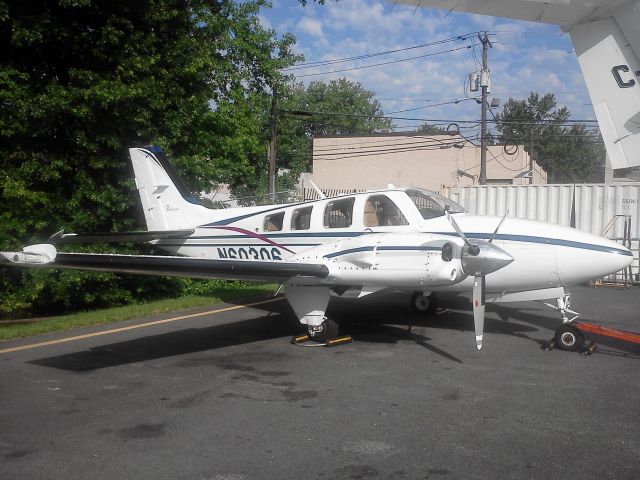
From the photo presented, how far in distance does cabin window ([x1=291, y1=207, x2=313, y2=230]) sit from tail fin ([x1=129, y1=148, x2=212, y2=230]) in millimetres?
3092

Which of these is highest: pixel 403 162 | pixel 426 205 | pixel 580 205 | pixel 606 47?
pixel 403 162

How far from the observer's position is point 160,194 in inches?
509

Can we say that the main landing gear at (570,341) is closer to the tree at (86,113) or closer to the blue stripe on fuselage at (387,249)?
the blue stripe on fuselage at (387,249)

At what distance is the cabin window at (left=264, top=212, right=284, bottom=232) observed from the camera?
10.8 metres

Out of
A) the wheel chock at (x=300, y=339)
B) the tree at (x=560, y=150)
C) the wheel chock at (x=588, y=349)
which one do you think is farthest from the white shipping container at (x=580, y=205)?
the tree at (x=560, y=150)

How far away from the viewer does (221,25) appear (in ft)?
54.1

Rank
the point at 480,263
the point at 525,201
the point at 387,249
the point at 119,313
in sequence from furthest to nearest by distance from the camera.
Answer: the point at 525,201, the point at 119,313, the point at 387,249, the point at 480,263

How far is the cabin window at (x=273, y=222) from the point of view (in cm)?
1079

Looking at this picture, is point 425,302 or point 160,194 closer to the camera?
point 425,302

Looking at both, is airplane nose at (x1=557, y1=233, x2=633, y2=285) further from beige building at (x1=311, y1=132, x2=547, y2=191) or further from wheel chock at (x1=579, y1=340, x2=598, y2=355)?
beige building at (x1=311, y1=132, x2=547, y2=191)

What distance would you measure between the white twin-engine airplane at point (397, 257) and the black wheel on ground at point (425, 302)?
7.09 ft

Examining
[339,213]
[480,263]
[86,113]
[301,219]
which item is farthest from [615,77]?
[86,113]

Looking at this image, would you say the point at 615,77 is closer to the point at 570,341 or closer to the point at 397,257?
the point at 397,257

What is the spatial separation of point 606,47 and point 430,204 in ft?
12.1
